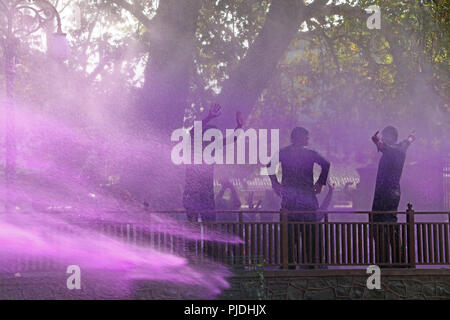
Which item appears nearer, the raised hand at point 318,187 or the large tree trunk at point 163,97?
the raised hand at point 318,187

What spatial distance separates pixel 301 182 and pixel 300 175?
118 mm

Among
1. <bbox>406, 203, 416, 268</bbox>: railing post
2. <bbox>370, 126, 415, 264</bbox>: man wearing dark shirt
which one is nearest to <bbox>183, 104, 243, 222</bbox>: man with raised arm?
<bbox>370, 126, 415, 264</bbox>: man wearing dark shirt

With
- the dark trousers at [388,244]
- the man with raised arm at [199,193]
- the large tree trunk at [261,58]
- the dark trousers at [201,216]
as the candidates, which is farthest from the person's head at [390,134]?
the large tree trunk at [261,58]

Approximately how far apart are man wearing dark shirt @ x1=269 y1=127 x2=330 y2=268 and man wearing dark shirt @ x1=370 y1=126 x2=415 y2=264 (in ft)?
3.05

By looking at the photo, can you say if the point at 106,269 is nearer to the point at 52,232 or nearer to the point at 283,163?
the point at 52,232

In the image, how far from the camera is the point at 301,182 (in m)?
10.1

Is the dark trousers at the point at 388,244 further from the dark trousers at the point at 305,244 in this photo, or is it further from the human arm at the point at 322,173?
the human arm at the point at 322,173

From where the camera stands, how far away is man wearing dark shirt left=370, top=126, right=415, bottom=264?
1017cm

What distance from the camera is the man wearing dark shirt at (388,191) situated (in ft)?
33.4

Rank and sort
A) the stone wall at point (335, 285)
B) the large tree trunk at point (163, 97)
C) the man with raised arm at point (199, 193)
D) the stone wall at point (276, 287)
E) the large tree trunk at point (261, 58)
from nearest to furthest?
the stone wall at point (276, 287) < the stone wall at point (335, 285) < the man with raised arm at point (199, 193) < the large tree trunk at point (163, 97) < the large tree trunk at point (261, 58)

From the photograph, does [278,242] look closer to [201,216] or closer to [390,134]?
[201,216]

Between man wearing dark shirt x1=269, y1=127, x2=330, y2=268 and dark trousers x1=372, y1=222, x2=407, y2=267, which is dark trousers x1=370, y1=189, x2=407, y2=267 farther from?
man wearing dark shirt x1=269, y1=127, x2=330, y2=268

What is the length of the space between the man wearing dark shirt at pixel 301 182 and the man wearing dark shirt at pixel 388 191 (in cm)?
93
